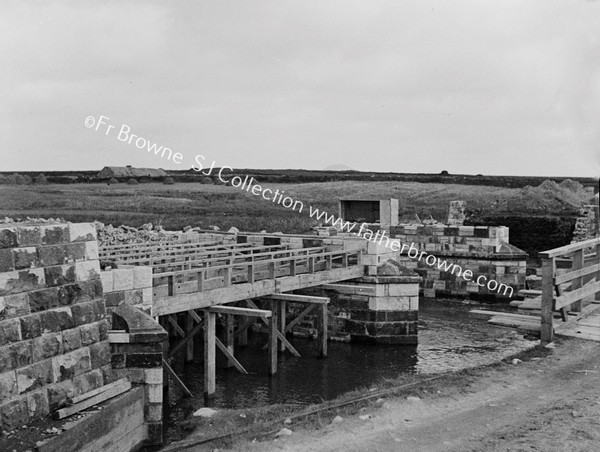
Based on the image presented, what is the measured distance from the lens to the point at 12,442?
801 cm

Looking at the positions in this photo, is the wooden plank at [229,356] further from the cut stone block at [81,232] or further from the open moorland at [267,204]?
the open moorland at [267,204]

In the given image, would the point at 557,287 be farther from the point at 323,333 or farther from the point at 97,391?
the point at 97,391

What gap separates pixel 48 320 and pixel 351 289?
34.0ft

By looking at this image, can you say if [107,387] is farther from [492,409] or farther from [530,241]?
[530,241]

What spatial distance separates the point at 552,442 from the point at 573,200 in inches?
1617

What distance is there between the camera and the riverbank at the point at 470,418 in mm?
9625

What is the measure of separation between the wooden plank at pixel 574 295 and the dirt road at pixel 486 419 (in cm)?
195

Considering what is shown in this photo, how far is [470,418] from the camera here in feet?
35.4

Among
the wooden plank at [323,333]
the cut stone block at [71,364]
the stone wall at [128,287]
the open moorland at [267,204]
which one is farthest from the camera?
the open moorland at [267,204]

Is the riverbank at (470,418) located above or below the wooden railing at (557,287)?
below

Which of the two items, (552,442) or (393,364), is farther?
(393,364)

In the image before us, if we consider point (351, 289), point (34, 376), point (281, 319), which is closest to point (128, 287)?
point (34, 376)

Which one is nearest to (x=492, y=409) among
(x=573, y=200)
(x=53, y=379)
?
(x=53, y=379)

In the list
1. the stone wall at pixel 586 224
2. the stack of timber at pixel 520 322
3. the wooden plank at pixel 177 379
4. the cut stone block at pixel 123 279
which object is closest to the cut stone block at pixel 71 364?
the cut stone block at pixel 123 279
